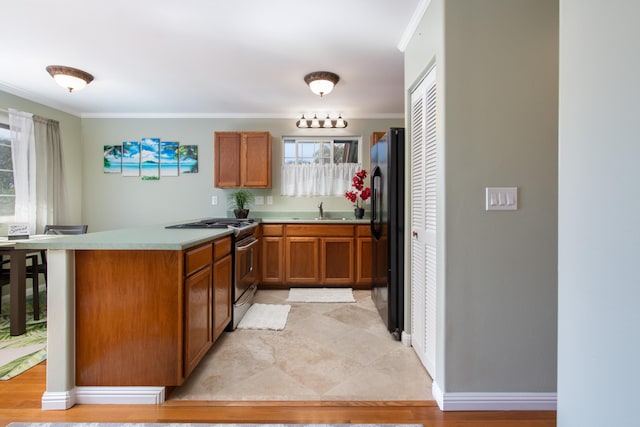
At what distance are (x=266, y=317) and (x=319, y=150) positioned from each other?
2.56 metres

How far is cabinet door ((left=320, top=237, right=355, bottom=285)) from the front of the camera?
12.6 feet

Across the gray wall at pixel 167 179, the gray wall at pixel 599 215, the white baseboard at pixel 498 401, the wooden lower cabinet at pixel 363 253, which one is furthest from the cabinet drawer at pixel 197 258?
the gray wall at pixel 167 179

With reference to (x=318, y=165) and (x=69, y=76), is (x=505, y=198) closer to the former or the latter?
(x=318, y=165)

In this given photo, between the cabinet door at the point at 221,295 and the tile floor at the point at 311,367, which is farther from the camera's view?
the cabinet door at the point at 221,295

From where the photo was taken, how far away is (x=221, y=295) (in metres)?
2.26

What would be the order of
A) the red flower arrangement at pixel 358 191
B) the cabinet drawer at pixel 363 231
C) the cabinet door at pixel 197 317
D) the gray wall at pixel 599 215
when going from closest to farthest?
the gray wall at pixel 599 215
the cabinet door at pixel 197 317
the cabinet drawer at pixel 363 231
the red flower arrangement at pixel 358 191

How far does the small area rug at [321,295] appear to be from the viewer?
3.44 metres

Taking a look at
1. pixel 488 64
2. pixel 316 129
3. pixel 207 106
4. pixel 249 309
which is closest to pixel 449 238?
pixel 488 64

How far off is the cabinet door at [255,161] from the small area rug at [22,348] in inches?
98.0

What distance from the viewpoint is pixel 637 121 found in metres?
0.64

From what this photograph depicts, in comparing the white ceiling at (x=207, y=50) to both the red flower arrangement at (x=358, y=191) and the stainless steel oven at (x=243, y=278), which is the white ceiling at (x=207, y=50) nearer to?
the red flower arrangement at (x=358, y=191)

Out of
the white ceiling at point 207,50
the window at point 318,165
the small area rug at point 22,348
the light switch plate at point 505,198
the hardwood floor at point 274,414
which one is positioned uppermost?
the white ceiling at point 207,50

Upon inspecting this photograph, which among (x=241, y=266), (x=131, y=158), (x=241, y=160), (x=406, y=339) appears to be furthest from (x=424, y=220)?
(x=131, y=158)

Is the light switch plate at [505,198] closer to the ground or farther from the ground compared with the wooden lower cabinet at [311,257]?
farther from the ground
